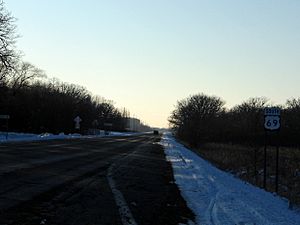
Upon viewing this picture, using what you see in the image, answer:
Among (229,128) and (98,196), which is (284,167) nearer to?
(98,196)

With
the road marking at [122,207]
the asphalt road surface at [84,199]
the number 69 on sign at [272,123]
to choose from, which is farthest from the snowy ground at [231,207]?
the number 69 on sign at [272,123]

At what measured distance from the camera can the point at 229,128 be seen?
108 metres

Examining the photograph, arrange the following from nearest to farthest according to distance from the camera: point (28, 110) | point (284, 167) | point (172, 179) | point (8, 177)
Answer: point (8, 177), point (172, 179), point (284, 167), point (28, 110)

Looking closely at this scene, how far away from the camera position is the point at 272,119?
17.3 meters

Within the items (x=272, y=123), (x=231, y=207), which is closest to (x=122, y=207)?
(x=231, y=207)

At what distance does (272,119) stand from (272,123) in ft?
0.46

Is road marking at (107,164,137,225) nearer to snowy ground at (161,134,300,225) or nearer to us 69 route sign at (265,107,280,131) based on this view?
snowy ground at (161,134,300,225)

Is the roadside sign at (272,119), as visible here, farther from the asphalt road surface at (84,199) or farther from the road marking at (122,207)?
the road marking at (122,207)

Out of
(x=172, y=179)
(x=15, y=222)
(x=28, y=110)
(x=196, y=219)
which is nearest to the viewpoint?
(x=15, y=222)

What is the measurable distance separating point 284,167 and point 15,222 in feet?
102

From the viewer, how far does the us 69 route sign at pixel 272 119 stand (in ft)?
56.4

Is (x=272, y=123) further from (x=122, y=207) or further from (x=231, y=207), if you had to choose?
(x=122, y=207)

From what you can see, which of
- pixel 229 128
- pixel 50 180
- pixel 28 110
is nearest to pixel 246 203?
pixel 50 180

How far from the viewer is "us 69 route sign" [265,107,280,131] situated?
56.4 ft
